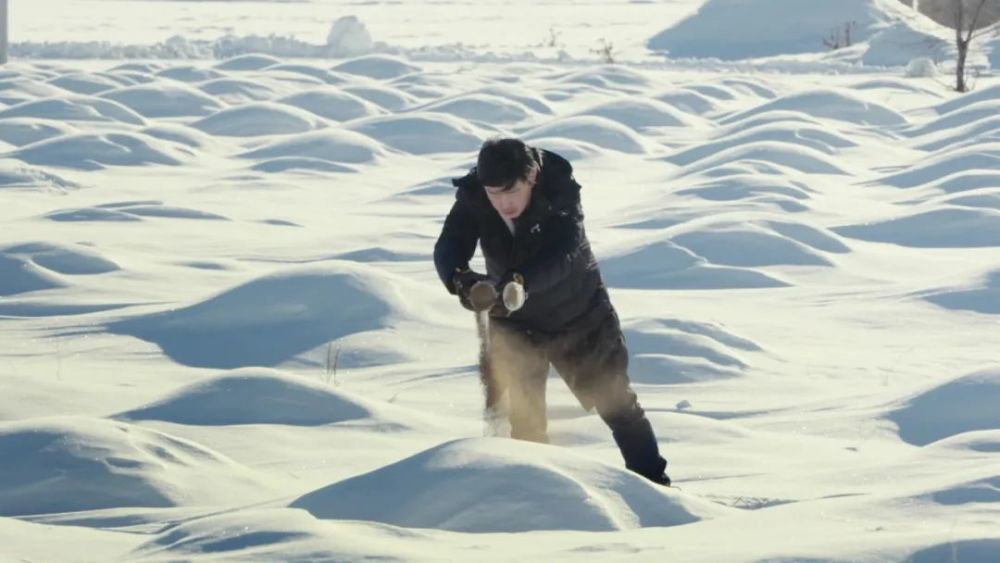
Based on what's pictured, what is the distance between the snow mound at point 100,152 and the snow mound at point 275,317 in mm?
6847

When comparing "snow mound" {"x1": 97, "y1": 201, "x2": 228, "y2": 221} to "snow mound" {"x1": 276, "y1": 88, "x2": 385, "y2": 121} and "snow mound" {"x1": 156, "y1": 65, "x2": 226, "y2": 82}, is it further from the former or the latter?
"snow mound" {"x1": 156, "y1": 65, "x2": 226, "y2": 82}

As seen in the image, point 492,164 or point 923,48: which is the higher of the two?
point 492,164

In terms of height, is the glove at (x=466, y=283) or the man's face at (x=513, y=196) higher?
the man's face at (x=513, y=196)

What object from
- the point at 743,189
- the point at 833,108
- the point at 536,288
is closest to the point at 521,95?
the point at 833,108

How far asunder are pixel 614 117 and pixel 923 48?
37.1ft

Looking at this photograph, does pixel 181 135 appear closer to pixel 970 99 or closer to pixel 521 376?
pixel 970 99

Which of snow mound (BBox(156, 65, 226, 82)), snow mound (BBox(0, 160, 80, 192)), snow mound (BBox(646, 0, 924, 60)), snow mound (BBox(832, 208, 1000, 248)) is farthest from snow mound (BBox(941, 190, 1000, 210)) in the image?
snow mound (BBox(646, 0, 924, 60))

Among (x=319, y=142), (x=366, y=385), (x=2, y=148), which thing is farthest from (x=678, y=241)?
(x=2, y=148)

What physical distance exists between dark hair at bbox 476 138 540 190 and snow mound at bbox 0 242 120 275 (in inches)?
186

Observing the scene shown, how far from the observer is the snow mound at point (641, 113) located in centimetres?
1684

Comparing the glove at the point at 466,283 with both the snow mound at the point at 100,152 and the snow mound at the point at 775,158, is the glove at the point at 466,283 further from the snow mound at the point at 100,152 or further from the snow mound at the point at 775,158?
the snow mound at the point at 100,152

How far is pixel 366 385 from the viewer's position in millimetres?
5797

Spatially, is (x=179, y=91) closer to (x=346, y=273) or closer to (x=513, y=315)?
(x=346, y=273)

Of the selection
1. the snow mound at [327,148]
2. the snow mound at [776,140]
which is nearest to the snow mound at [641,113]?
the snow mound at [776,140]
